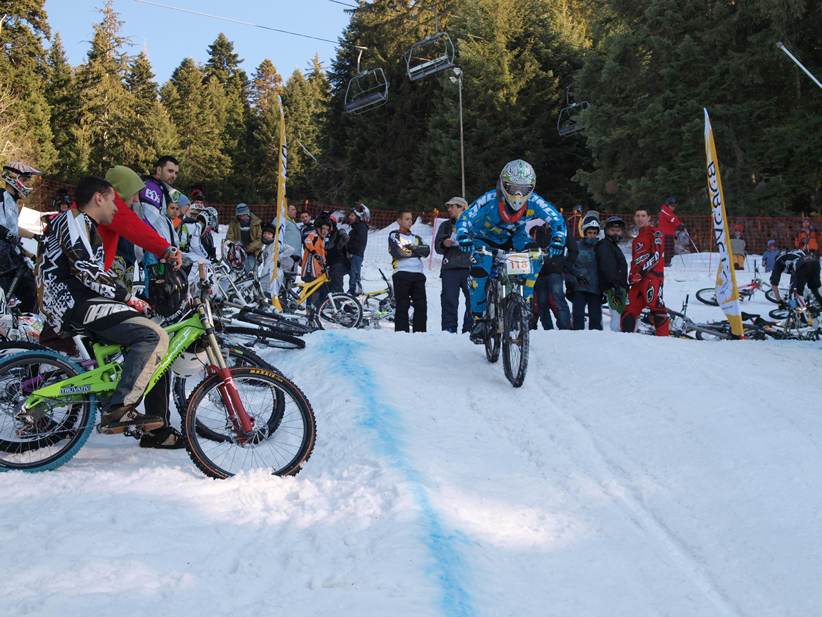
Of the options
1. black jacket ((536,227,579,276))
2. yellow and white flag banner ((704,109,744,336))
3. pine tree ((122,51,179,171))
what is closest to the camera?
yellow and white flag banner ((704,109,744,336))

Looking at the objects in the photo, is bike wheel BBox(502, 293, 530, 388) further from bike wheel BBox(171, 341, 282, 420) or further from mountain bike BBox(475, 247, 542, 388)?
bike wheel BBox(171, 341, 282, 420)

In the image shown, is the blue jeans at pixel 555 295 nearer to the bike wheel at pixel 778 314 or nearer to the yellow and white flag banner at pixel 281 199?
the yellow and white flag banner at pixel 281 199

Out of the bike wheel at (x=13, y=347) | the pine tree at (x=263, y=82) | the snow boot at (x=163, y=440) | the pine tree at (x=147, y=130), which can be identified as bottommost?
the snow boot at (x=163, y=440)

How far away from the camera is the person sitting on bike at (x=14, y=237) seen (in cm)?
735

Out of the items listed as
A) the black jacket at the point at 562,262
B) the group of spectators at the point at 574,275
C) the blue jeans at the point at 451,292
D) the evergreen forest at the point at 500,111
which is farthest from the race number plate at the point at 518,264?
the evergreen forest at the point at 500,111

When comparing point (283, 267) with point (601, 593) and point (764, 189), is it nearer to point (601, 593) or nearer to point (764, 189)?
point (601, 593)

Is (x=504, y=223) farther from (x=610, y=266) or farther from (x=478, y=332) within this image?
(x=610, y=266)

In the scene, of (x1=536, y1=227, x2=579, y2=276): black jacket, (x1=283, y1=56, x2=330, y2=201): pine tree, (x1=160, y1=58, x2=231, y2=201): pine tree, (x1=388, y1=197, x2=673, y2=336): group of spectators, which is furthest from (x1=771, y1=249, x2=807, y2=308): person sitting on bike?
(x1=160, y1=58, x2=231, y2=201): pine tree

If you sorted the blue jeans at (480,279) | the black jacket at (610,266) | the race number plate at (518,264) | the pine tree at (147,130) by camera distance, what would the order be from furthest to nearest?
the pine tree at (147,130)
the black jacket at (610,266)
the blue jeans at (480,279)
the race number plate at (518,264)

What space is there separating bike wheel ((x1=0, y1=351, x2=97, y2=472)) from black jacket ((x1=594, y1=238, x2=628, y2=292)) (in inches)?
282

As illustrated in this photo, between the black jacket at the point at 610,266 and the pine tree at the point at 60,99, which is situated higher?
the pine tree at the point at 60,99

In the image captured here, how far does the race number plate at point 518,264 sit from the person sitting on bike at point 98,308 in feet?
10.7

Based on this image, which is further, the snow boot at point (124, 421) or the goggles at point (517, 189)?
the goggles at point (517, 189)

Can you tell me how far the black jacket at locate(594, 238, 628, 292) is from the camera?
922 cm
